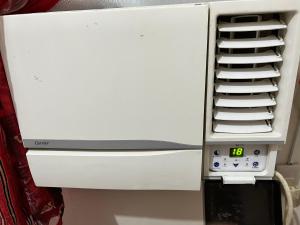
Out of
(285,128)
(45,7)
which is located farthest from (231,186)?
(45,7)

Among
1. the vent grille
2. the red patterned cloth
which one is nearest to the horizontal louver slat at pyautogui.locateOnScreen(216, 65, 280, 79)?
the vent grille

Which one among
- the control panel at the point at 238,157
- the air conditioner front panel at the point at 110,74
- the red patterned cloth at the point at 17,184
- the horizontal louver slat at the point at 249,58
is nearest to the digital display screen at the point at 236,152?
the control panel at the point at 238,157

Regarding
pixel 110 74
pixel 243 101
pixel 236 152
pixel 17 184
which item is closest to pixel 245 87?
pixel 243 101

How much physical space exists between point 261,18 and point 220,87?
0.16 m

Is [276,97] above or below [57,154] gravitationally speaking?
above

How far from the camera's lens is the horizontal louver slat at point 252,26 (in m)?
0.54

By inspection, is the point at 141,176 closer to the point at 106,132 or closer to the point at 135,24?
the point at 106,132

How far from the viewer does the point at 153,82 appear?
58cm

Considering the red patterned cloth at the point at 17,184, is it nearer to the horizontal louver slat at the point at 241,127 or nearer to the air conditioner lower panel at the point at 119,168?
the air conditioner lower panel at the point at 119,168

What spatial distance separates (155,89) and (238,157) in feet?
0.90

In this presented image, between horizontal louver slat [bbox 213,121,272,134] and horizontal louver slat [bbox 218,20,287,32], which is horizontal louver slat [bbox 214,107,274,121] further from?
horizontal louver slat [bbox 218,20,287,32]

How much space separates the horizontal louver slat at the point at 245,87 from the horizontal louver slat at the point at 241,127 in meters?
0.08

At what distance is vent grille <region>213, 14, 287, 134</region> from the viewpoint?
0.56 m

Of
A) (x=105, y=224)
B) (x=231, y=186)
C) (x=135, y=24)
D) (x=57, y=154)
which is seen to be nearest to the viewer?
(x=135, y=24)
